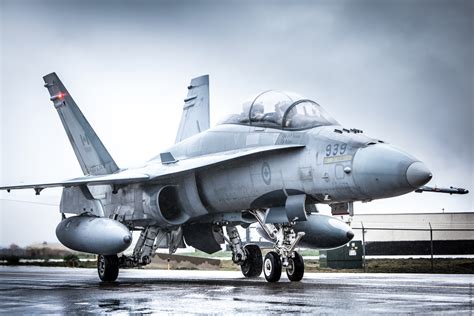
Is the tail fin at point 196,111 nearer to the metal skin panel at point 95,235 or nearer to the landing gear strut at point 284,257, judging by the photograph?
the metal skin panel at point 95,235

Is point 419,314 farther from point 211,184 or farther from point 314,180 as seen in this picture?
point 211,184

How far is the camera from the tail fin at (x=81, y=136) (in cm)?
1514

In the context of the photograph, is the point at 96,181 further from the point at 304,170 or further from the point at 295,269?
the point at 304,170

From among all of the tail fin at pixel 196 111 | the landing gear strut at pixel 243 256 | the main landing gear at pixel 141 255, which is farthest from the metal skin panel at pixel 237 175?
the tail fin at pixel 196 111

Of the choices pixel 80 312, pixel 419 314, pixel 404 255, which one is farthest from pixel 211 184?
pixel 404 255

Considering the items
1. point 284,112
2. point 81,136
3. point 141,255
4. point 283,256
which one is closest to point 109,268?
point 141,255

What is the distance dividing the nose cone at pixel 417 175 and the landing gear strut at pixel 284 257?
7.88 ft

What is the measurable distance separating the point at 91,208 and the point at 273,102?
4.31m

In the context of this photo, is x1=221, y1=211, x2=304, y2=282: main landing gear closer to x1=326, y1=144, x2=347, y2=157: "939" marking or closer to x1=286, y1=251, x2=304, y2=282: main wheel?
x1=286, y1=251, x2=304, y2=282: main wheel

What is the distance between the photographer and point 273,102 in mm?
11344

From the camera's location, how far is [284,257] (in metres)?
11.0

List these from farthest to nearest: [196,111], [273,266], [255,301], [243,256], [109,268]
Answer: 1. [196,111]
2. [243,256]
3. [109,268]
4. [273,266]
5. [255,301]

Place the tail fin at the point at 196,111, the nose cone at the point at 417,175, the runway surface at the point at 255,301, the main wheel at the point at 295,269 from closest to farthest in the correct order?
the runway surface at the point at 255,301 < the nose cone at the point at 417,175 < the main wheel at the point at 295,269 < the tail fin at the point at 196,111

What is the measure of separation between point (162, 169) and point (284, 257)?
2974 mm
